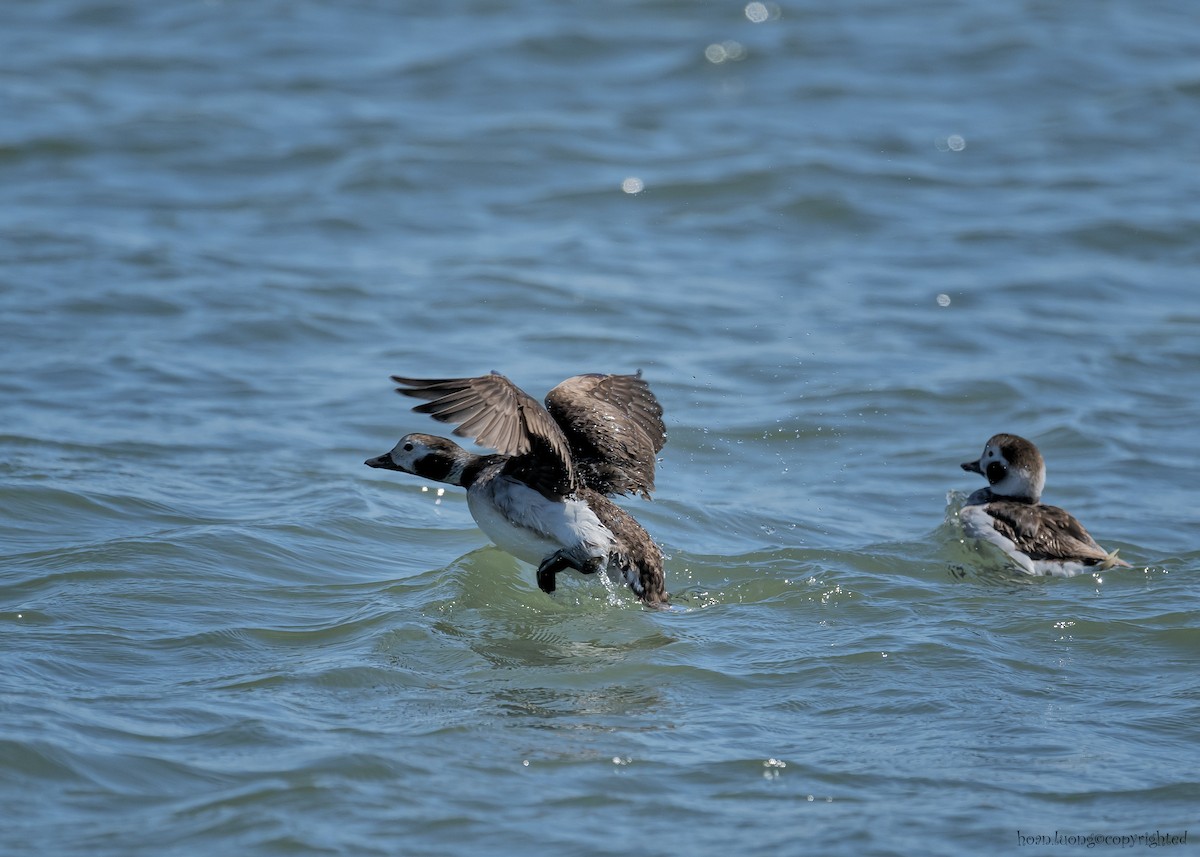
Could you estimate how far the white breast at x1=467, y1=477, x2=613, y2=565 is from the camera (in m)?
7.50

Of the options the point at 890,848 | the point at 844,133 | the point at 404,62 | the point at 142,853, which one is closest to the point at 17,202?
the point at 404,62

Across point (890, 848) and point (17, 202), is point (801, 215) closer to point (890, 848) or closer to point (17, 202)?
point (17, 202)

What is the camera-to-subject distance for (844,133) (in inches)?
688

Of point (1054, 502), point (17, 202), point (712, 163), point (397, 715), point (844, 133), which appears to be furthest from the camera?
point (844, 133)

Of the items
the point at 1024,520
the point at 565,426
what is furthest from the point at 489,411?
the point at 1024,520

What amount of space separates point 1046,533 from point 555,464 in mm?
2807

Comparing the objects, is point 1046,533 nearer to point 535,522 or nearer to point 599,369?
point 535,522

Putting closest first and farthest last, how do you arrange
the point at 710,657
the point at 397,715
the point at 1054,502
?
1. the point at 397,715
2. the point at 710,657
3. the point at 1054,502

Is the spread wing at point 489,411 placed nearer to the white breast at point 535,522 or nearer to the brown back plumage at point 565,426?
the brown back plumage at point 565,426

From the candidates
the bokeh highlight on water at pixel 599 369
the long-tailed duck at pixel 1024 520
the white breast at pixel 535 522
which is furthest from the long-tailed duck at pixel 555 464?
the long-tailed duck at pixel 1024 520

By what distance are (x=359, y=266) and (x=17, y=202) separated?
369 centimetres

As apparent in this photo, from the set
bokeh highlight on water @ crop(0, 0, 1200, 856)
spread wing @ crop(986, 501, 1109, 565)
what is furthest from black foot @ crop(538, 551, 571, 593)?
spread wing @ crop(986, 501, 1109, 565)

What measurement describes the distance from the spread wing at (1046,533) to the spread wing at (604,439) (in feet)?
6.58

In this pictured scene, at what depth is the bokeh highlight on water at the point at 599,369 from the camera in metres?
5.59
